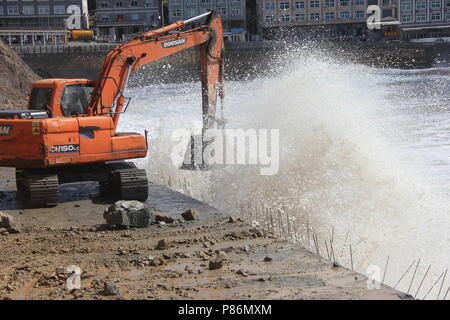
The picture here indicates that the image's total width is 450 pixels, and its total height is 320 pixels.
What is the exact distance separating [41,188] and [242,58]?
241 feet

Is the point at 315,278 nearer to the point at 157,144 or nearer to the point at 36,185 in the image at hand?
the point at 36,185

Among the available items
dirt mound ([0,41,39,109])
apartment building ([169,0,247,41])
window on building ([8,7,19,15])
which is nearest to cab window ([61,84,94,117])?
dirt mound ([0,41,39,109])

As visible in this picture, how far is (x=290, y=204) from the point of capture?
1322cm

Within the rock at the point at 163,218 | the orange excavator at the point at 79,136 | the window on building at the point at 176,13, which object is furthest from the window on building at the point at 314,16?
the rock at the point at 163,218

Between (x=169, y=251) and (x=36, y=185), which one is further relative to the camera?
(x=36, y=185)

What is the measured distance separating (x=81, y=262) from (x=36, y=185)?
3.69 metres

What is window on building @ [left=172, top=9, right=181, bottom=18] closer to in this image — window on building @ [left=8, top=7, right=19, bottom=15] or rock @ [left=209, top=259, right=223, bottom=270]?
window on building @ [left=8, top=7, right=19, bottom=15]

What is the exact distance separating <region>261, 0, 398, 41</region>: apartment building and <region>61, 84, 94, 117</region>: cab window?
88075 millimetres

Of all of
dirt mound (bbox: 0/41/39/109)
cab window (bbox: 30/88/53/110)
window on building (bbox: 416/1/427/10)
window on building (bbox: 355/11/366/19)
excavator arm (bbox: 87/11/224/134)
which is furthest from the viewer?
window on building (bbox: 355/11/366/19)

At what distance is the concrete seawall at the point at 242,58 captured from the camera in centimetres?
7644

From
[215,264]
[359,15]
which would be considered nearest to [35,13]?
[359,15]

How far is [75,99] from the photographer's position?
13.0m

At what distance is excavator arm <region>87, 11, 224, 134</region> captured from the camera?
514 inches
